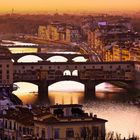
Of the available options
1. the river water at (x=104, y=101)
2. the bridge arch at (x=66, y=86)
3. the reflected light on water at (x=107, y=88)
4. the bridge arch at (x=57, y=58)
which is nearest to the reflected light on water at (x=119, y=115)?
the river water at (x=104, y=101)

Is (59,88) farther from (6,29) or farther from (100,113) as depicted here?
(6,29)

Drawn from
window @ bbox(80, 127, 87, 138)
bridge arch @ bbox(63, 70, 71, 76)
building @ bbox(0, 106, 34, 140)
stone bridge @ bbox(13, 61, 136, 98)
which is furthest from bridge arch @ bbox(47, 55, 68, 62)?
window @ bbox(80, 127, 87, 138)

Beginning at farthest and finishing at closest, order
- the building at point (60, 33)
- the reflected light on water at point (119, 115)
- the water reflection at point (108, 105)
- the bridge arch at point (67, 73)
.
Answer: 1. the building at point (60, 33)
2. the bridge arch at point (67, 73)
3. the water reflection at point (108, 105)
4. the reflected light on water at point (119, 115)

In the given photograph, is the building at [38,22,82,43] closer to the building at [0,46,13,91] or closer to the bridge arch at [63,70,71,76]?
the bridge arch at [63,70,71,76]

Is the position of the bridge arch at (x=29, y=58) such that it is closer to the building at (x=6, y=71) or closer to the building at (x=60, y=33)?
the building at (x=6, y=71)

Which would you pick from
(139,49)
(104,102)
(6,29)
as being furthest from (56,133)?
(6,29)
